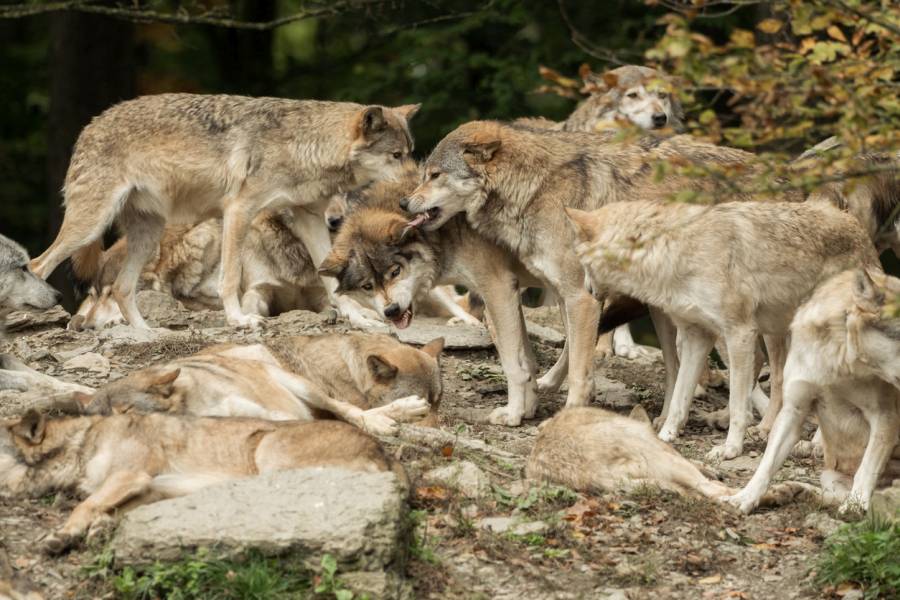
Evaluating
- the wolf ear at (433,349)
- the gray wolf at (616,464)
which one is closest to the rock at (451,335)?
the wolf ear at (433,349)

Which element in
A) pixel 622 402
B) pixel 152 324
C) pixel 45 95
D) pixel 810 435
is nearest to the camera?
pixel 810 435

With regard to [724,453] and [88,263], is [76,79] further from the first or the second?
[724,453]

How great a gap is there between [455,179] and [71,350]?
3.51 meters

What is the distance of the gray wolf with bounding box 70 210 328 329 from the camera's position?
494 inches

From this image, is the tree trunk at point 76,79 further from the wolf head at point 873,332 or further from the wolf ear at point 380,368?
the wolf head at point 873,332

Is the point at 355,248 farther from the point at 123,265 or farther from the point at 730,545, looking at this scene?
the point at 730,545

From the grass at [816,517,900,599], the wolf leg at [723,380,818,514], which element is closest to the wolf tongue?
the wolf leg at [723,380,818,514]

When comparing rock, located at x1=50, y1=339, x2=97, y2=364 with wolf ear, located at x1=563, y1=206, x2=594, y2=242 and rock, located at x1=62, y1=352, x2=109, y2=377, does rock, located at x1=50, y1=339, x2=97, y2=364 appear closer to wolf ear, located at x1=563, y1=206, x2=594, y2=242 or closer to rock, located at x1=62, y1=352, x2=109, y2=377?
rock, located at x1=62, y1=352, x2=109, y2=377

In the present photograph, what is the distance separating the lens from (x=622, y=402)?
10.4m

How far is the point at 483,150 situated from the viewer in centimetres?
980

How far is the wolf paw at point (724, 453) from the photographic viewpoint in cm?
872

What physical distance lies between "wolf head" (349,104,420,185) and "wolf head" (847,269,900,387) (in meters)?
5.42

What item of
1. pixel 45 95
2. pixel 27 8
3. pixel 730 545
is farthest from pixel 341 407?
pixel 45 95

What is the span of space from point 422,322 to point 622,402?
8.93 feet
